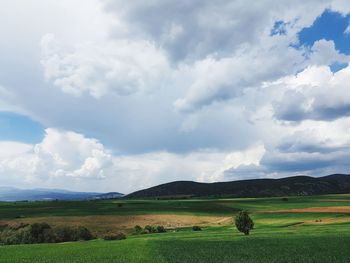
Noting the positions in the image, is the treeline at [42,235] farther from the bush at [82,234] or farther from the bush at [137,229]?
the bush at [137,229]

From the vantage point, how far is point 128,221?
125375 millimetres

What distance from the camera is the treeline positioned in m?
91.6

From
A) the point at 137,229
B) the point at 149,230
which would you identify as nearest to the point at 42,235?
the point at 137,229

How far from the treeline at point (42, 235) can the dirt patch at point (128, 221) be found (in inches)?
492

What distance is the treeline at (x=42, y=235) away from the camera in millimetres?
91625

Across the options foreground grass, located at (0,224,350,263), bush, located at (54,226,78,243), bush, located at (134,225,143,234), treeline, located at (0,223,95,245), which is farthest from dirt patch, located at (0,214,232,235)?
foreground grass, located at (0,224,350,263)

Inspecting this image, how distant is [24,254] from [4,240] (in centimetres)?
4065

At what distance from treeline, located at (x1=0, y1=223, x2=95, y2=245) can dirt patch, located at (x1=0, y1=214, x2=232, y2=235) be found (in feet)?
41.0

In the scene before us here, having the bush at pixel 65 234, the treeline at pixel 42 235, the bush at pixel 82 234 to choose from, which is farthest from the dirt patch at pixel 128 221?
the bush at pixel 65 234

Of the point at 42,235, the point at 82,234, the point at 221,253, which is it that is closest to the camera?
the point at 221,253

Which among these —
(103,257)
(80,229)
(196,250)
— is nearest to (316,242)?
(196,250)

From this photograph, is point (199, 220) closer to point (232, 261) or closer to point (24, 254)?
point (24, 254)

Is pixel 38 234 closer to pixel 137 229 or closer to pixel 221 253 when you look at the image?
pixel 137 229

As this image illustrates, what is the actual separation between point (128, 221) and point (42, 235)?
36102 mm
